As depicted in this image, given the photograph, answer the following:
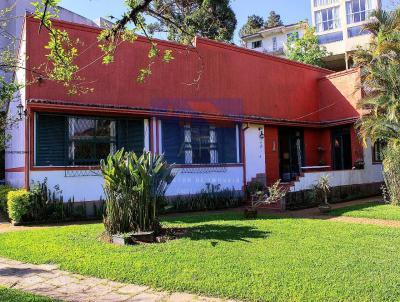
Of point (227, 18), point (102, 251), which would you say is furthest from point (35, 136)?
point (227, 18)

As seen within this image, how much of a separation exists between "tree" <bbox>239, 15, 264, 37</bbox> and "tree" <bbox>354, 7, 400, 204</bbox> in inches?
1662

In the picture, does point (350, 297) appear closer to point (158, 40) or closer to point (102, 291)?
point (102, 291)

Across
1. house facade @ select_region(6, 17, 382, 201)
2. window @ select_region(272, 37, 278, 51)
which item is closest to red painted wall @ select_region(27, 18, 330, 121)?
house facade @ select_region(6, 17, 382, 201)

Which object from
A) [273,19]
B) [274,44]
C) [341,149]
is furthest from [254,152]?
[273,19]

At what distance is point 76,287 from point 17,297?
30.6 inches

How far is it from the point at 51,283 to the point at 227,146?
1182cm

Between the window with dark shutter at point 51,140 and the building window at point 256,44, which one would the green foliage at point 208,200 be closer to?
the window with dark shutter at point 51,140

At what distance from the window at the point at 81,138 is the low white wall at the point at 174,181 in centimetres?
48

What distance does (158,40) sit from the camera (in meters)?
15.2

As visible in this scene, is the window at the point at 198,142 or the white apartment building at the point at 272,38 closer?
the window at the point at 198,142

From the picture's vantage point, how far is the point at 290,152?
19.8 meters

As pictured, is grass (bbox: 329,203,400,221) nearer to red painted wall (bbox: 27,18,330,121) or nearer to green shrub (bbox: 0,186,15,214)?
red painted wall (bbox: 27,18,330,121)

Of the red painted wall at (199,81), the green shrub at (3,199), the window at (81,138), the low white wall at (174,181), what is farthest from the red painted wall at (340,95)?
the green shrub at (3,199)

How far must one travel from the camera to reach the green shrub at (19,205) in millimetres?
11508
